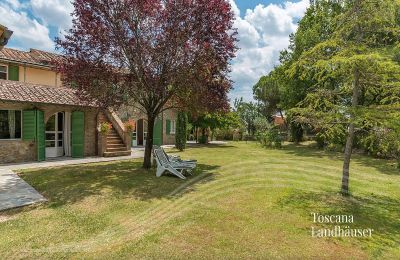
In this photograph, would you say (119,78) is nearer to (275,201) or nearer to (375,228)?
(275,201)

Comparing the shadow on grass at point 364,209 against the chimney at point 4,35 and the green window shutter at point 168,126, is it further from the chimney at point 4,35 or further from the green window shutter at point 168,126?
the green window shutter at point 168,126

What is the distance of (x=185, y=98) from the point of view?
39.0 ft

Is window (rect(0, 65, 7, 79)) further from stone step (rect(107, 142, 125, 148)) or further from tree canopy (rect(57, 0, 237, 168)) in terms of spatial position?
tree canopy (rect(57, 0, 237, 168))

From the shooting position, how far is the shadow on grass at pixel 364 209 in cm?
543

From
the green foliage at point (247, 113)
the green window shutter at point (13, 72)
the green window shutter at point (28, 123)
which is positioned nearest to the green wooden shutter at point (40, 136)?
the green window shutter at point (28, 123)

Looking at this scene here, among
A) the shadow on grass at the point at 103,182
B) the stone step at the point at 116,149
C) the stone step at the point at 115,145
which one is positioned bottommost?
the shadow on grass at the point at 103,182

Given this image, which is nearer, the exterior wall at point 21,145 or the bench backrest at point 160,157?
the bench backrest at point 160,157

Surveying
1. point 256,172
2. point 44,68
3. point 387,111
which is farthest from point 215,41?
point 44,68

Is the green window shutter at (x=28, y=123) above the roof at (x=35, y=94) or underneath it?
underneath

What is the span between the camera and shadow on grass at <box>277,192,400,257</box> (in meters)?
5.43

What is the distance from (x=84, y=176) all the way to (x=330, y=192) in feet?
28.2

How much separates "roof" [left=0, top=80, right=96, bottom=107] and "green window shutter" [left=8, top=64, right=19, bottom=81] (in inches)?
89.2

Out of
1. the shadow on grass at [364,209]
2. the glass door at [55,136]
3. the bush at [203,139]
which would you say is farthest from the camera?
the bush at [203,139]

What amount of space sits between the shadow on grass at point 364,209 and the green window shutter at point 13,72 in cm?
1788
